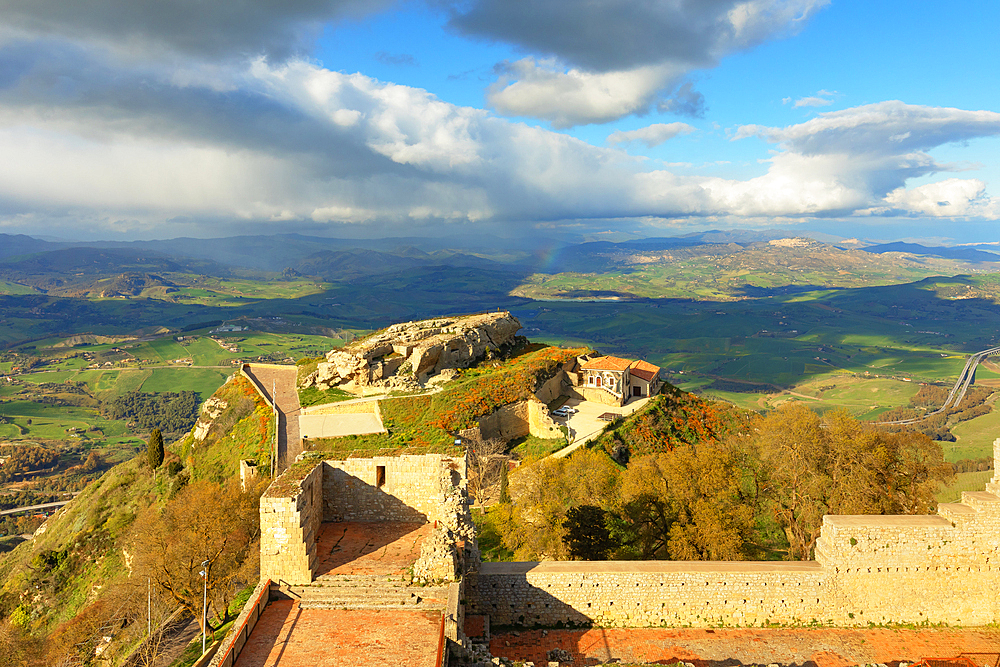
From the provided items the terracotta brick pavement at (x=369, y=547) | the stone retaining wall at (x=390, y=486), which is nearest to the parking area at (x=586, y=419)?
the stone retaining wall at (x=390, y=486)


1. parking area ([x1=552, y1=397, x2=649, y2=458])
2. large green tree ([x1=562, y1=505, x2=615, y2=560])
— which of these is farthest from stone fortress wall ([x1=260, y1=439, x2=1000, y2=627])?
parking area ([x1=552, y1=397, x2=649, y2=458])

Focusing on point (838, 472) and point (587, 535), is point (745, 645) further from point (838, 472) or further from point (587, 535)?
point (838, 472)

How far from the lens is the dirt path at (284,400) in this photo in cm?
3345

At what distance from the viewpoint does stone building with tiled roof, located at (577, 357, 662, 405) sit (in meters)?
47.4

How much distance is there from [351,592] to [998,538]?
2252cm

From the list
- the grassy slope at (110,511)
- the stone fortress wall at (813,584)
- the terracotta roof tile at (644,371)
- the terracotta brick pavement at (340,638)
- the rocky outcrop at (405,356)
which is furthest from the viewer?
the terracotta roof tile at (644,371)

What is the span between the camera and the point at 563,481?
2641 cm

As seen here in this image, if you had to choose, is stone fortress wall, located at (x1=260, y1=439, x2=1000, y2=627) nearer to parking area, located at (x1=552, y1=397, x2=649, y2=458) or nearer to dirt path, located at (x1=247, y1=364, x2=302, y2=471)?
dirt path, located at (x1=247, y1=364, x2=302, y2=471)

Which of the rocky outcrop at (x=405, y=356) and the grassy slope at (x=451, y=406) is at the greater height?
the rocky outcrop at (x=405, y=356)

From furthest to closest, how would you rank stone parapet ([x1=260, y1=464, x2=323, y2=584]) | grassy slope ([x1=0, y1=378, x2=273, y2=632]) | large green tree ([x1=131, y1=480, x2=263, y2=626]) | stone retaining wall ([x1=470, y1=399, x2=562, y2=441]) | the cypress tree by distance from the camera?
the cypress tree < stone retaining wall ([x1=470, y1=399, x2=562, y2=441]) < grassy slope ([x1=0, y1=378, x2=273, y2=632]) < large green tree ([x1=131, y1=480, x2=263, y2=626]) < stone parapet ([x1=260, y1=464, x2=323, y2=584])

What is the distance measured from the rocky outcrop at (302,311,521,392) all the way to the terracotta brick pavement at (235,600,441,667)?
3169 cm

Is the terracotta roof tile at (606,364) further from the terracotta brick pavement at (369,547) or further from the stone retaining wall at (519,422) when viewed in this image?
the terracotta brick pavement at (369,547)

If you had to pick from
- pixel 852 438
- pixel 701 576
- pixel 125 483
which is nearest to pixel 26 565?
pixel 125 483

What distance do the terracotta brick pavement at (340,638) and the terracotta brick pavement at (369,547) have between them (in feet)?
4.26
